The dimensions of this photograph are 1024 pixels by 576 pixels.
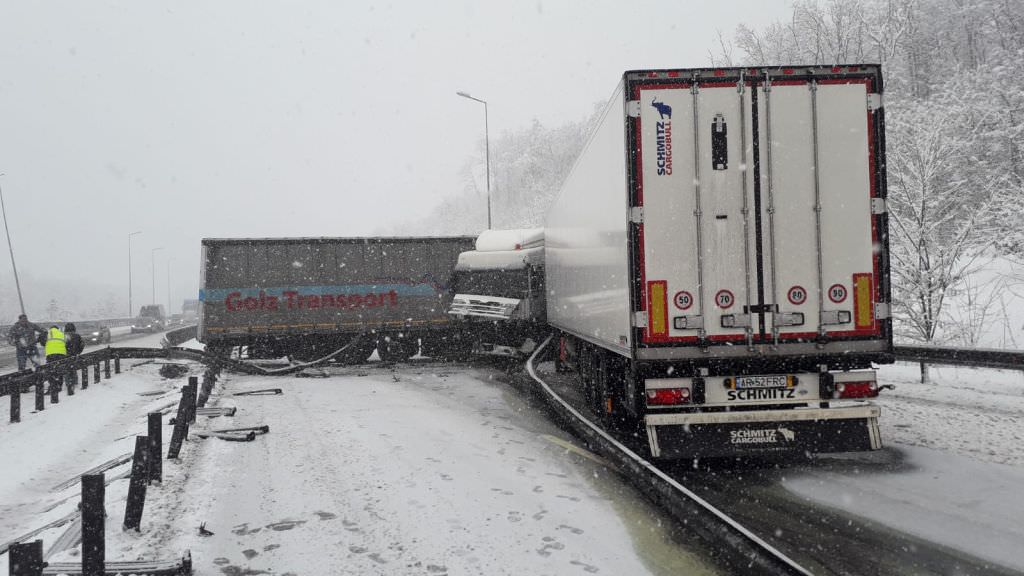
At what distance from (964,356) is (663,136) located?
295 inches

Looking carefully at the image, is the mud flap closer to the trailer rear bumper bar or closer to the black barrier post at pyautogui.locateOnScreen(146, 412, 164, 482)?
the trailer rear bumper bar

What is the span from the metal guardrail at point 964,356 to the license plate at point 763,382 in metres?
5.63

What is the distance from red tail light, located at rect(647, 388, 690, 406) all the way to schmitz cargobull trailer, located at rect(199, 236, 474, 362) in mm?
13516

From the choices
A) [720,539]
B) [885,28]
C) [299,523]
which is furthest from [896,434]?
[885,28]

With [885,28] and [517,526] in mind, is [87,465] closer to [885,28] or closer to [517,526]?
[517,526]

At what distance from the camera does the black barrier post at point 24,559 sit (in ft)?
10.7

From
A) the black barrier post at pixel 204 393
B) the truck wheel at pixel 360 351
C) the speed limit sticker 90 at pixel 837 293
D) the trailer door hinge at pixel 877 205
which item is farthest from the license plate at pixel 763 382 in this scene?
the truck wheel at pixel 360 351

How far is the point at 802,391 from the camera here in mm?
6316

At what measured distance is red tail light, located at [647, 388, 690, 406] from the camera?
6.30m

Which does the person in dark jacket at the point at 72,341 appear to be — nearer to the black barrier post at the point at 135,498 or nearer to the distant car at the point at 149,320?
the black barrier post at the point at 135,498

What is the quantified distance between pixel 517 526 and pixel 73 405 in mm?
11482

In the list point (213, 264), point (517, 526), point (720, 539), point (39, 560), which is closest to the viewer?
point (39, 560)

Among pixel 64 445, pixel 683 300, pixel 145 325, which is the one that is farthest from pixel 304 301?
pixel 145 325

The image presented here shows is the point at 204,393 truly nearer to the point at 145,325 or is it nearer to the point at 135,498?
the point at 135,498
